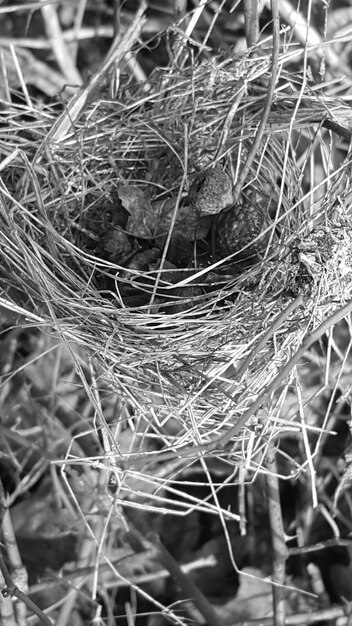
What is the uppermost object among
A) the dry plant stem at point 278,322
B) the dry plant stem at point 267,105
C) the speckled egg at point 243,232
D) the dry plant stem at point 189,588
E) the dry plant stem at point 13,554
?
the dry plant stem at point 267,105

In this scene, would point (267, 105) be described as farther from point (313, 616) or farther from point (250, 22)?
point (313, 616)

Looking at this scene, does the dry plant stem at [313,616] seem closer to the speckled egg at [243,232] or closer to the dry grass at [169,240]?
the dry grass at [169,240]

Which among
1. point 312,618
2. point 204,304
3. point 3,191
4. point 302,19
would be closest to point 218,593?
point 312,618

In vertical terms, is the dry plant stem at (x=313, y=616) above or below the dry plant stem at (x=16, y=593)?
below

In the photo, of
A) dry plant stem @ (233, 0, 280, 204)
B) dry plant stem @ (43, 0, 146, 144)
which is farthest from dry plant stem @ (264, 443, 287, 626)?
dry plant stem @ (43, 0, 146, 144)

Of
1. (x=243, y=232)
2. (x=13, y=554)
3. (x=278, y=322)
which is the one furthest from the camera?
(x=13, y=554)

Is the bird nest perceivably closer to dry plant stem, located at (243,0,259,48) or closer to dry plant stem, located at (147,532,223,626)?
dry plant stem, located at (243,0,259,48)

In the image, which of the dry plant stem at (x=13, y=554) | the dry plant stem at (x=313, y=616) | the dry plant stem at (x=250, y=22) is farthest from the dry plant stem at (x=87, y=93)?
the dry plant stem at (x=313, y=616)

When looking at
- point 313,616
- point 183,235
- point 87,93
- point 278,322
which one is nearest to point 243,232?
point 183,235
